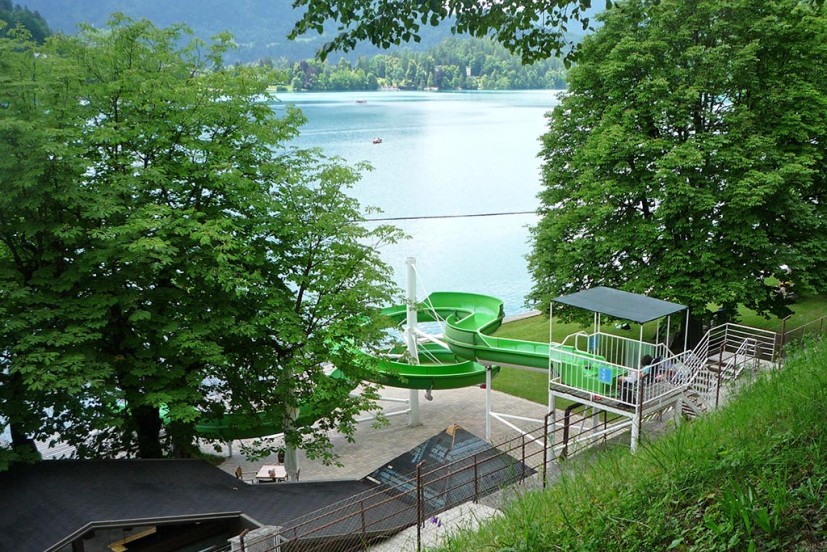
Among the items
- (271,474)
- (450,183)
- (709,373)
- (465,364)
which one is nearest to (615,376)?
(709,373)

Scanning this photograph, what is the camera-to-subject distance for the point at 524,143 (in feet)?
285

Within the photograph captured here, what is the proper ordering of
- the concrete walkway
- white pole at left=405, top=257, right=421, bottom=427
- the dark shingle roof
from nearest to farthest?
the dark shingle roof < the concrete walkway < white pole at left=405, top=257, right=421, bottom=427

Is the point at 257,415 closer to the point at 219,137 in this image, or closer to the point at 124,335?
the point at 124,335

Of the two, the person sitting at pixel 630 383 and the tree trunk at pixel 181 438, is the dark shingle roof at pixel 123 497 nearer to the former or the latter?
the tree trunk at pixel 181 438

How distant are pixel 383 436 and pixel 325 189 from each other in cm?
707

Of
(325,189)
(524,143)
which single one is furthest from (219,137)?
(524,143)

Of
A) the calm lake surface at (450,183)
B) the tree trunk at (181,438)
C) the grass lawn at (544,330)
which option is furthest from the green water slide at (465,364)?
the grass lawn at (544,330)

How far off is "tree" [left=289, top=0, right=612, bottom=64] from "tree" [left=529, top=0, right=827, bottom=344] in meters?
7.70

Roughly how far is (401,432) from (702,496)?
14.4 m

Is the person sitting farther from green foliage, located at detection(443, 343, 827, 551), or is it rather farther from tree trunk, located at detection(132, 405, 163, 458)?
tree trunk, located at detection(132, 405, 163, 458)

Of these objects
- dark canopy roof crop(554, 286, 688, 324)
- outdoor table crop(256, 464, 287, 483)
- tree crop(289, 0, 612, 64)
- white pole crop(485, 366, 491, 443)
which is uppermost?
tree crop(289, 0, 612, 64)

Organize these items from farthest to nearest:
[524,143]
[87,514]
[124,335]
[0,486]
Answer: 1. [524,143]
2. [124,335]
3. [0,486]
4. [87,514]

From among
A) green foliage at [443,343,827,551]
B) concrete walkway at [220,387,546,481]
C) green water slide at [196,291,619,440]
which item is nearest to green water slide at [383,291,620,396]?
green water slide at [196,291,619,440]

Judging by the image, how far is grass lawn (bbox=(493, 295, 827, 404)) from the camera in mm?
20891
